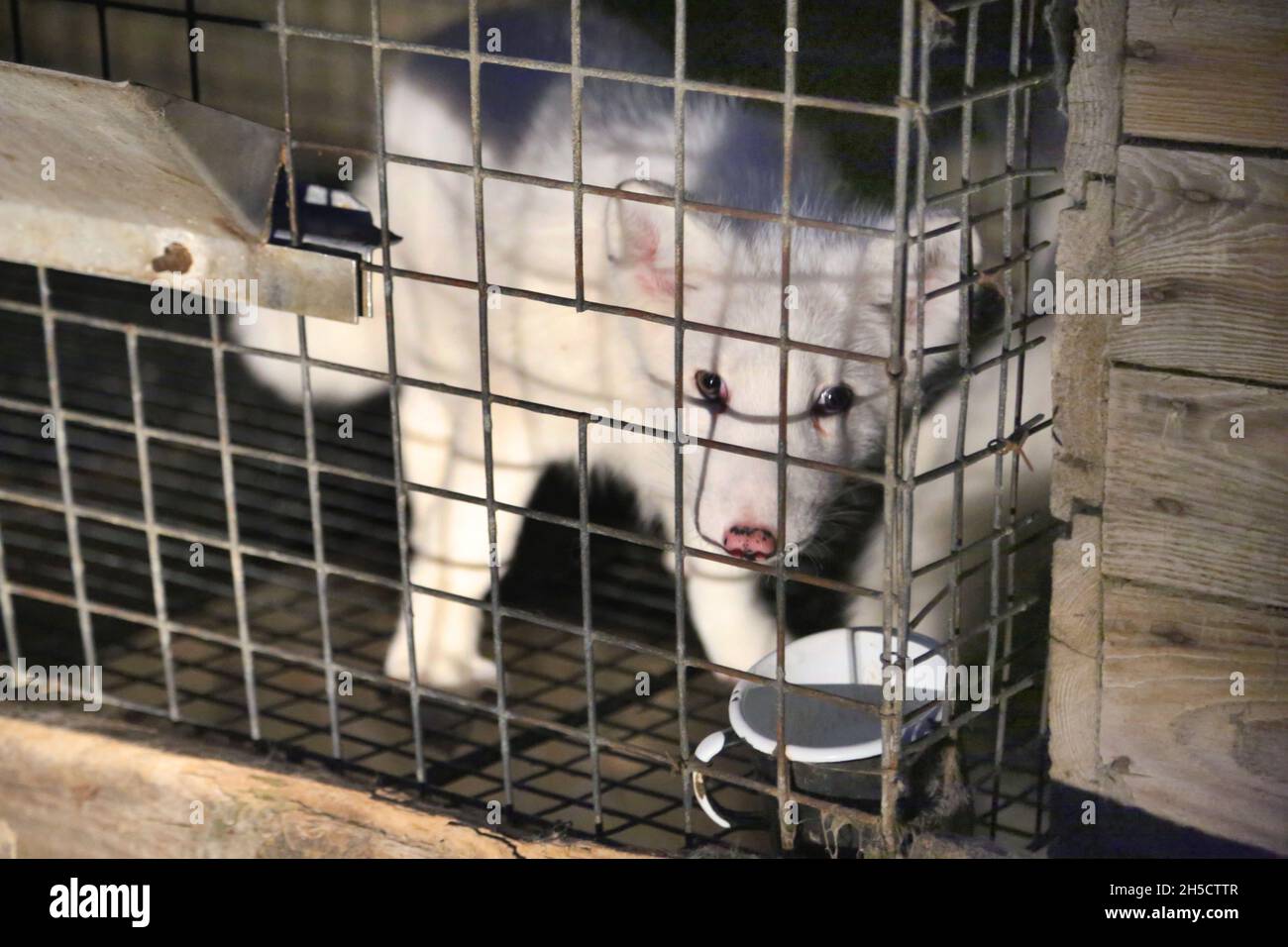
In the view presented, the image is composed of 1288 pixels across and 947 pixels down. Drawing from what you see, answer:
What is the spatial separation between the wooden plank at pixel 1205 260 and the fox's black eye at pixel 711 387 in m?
0.84

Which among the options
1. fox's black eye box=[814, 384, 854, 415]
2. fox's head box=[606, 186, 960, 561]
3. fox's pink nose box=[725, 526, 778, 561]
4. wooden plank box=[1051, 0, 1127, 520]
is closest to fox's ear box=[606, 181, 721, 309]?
fox's head box=[606, 186, 960, 561]

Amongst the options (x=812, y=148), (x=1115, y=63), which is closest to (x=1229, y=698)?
(x=1115, y=63)

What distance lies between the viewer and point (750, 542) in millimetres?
2418

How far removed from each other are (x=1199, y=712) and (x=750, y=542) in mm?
711

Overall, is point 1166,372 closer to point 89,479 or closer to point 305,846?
point 305,846

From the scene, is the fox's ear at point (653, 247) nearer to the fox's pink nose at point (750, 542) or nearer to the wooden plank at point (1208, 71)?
the fox's pink nose at point (750, 542)

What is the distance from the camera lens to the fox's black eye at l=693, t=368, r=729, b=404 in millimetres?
2635

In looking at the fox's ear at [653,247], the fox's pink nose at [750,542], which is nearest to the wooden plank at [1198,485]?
the fox's pink nose at [750,542]

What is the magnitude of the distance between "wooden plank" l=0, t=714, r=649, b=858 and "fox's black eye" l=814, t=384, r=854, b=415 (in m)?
0.90

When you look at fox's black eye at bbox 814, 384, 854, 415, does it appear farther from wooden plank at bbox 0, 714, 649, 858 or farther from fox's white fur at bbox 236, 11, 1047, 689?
wooden plank at bbox 0, 714, 649, 858

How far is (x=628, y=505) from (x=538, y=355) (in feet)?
2.72

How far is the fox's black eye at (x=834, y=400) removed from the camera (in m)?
2.68

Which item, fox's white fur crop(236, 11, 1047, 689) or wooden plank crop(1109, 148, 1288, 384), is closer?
wooden plank crop(1109, 148, 1288, 384)

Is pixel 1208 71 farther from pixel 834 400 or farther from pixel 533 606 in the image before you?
pixel 533 606
